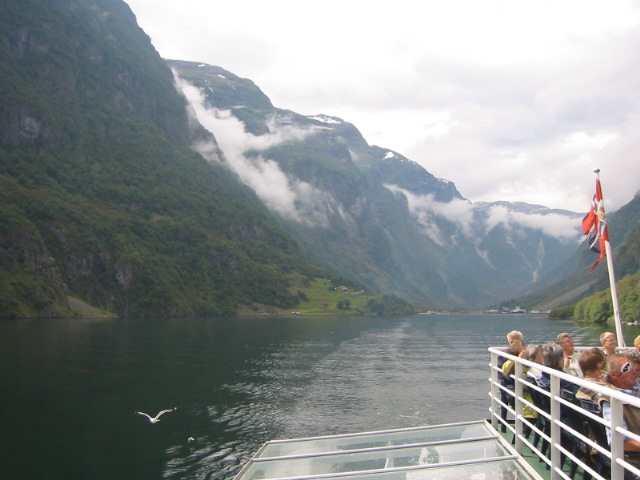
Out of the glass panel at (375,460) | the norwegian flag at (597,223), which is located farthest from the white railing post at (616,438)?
the norwegian flag at (597,223)

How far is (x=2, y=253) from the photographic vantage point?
18175 cm

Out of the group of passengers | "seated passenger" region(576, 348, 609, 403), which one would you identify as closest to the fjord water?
the group of passengers

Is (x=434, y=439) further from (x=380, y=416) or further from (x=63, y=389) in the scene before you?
(x=63, y=389)

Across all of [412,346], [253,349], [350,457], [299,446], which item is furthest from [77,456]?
[412,346]

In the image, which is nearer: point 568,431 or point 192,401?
point 568,431

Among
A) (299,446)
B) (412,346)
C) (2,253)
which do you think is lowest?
(412,346)

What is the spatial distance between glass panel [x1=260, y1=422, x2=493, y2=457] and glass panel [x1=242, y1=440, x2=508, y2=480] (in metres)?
0.72

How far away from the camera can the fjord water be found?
2769cm

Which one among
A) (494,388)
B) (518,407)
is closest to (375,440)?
(494,388)

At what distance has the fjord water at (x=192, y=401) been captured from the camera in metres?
27.7

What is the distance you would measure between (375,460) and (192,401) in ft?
108

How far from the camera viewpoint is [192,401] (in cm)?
4241

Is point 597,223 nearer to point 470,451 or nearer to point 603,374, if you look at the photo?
point 470,451

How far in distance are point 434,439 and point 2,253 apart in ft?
654
